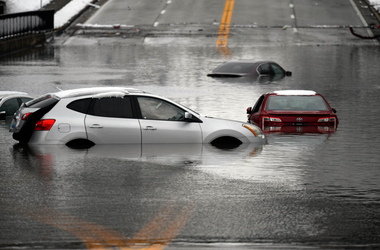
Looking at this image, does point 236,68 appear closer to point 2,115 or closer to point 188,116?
point 2,115

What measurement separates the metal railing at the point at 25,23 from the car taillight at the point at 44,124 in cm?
2871

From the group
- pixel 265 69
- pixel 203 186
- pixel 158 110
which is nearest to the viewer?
pixel 203 186

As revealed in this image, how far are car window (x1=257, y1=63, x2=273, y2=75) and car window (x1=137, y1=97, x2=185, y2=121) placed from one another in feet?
31.8

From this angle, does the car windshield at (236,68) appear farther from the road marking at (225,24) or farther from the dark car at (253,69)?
the road marking at (225,24)

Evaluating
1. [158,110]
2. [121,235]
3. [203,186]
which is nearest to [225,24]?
[158,110]

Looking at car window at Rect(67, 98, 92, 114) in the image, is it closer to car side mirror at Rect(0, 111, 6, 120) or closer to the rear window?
the rear window

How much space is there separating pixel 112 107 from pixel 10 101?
248 inches

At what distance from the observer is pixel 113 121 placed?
1413cm

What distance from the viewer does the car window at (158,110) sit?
568 inches

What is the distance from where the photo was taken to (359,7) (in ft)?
195

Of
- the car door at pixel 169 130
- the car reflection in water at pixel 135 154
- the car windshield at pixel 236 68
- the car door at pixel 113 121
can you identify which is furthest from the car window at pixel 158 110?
the car windshield at pixel 236 68

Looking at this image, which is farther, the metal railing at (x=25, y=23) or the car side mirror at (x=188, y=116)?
the metal railing at (x=25, y=23)

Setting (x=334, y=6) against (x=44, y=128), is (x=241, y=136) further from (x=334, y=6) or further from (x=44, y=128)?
(x=334, y=6)

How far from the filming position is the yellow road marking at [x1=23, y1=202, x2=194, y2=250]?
741cm
